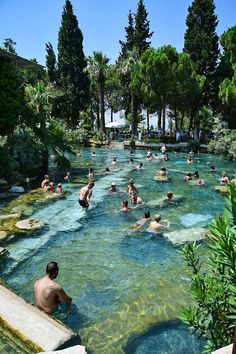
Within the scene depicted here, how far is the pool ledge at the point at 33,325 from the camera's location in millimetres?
5961

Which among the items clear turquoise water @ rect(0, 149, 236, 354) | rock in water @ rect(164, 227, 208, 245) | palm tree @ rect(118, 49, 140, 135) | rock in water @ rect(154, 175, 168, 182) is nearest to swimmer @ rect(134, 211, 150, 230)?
clear turquoise water @ rect(0, 149, 236, 354)

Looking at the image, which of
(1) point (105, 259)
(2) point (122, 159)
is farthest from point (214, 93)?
(1) point (105, 259)

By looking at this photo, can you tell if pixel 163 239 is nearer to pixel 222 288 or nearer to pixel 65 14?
pixel 222 288

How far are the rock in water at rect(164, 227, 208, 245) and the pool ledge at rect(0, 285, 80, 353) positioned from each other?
21.7 feet

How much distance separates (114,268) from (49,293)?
3.75 m

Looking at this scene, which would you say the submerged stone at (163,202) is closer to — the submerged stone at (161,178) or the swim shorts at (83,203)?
the swim shorts at (83,203)

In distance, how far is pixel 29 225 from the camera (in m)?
13.5

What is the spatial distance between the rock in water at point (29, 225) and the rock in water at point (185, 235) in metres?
4.60

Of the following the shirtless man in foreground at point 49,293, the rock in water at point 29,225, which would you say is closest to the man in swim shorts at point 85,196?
the rock in water at point 29,225

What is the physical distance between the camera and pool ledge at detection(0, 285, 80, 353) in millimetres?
5961

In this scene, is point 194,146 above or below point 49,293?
above

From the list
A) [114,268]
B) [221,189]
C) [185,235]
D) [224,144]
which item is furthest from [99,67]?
[114,268]

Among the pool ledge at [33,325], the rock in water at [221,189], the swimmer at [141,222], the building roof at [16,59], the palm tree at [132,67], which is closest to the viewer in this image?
the pool ledge at [33,325]

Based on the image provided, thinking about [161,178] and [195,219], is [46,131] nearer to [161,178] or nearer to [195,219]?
[161,178]
